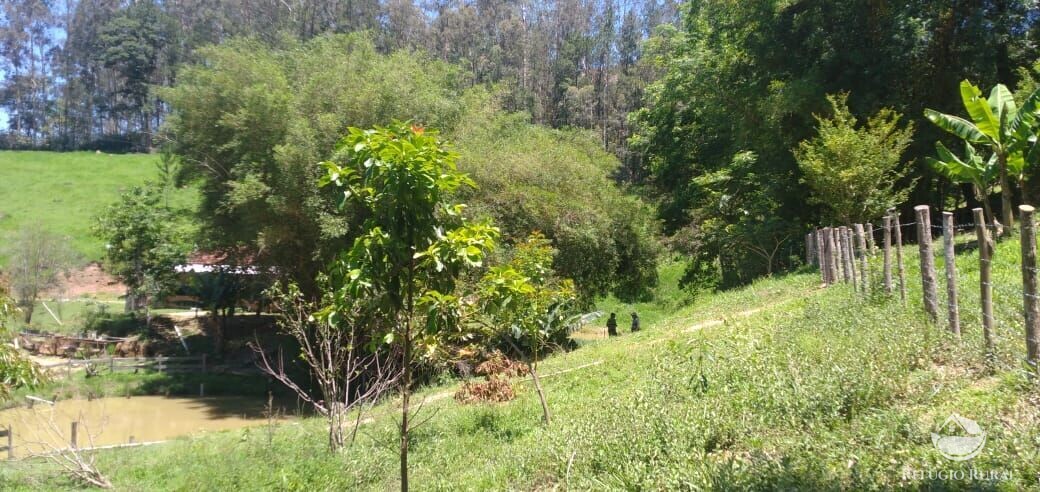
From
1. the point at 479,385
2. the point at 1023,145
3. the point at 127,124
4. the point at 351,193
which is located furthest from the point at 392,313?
the point at 127,124

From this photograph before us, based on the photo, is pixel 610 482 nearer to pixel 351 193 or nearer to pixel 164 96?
pixel 351 193

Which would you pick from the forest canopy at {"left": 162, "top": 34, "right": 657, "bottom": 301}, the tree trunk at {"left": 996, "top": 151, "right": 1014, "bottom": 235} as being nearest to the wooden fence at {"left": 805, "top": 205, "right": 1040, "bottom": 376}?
the tree trunk at {"left": 996, "top": 151, "right": 1014, "bottom": 235}

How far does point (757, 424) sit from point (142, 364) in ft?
91.6

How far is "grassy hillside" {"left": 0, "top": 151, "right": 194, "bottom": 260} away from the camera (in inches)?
1652

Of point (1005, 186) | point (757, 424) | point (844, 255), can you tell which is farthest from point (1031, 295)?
point (1005, 186)

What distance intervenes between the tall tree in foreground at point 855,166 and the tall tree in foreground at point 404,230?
14930mm

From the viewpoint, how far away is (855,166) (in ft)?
54.8

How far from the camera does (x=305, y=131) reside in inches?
801

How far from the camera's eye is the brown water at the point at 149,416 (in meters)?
18.4

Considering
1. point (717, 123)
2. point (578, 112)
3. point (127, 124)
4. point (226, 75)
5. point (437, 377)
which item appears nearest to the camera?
point (437, 377)

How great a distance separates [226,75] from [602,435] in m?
22.1

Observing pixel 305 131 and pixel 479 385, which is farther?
pixel 305 131

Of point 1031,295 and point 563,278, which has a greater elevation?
point 1031,295

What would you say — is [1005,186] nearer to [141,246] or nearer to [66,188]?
[141,246]
